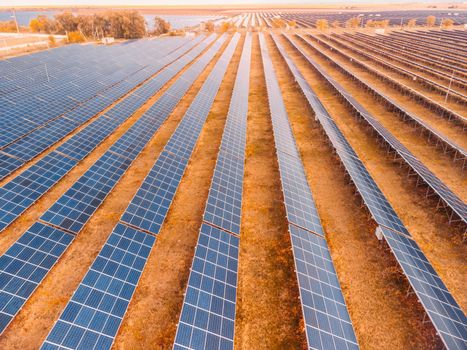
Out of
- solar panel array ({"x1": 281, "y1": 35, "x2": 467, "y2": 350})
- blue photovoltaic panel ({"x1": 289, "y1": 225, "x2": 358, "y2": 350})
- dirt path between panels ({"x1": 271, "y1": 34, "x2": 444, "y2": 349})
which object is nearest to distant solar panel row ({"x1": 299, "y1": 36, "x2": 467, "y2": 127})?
dirt path between panels ({"x1": 271, "y1": 34, "x2": 444, "y2": 349})

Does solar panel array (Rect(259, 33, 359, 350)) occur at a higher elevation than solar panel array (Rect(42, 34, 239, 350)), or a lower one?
lower

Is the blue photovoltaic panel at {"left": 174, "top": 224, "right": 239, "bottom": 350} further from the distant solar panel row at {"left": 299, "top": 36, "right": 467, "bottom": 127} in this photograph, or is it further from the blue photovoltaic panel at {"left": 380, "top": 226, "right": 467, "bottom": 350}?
the distant solar panel row at {"left": 299, "top": 36, "right": 467, "bottom": 127}

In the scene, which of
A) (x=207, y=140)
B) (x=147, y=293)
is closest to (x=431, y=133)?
(x=207, y=140)

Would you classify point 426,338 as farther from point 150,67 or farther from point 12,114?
point 150,67

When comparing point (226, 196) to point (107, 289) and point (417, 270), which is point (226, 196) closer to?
point (107, 289)

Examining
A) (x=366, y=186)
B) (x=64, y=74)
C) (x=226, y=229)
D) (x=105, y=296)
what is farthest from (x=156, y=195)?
(x=64, y=74)

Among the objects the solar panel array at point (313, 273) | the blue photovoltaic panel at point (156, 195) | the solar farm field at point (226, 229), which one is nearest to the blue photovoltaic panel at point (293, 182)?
the solar panel array at point (313, 273)

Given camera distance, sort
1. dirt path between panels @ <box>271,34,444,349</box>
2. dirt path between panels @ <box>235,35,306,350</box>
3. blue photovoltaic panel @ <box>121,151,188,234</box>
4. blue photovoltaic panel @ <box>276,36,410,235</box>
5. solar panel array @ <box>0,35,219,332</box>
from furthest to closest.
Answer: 1. blue photovoltaic panel @ <box>276,36,410,235</box>
2. blue photovoltaic panel @ <box>121,151,188,234</box>
3. solar panel array @ <box>0,35,219,332</box>
4. dirt path between panels @ <box>271,34,444,349</box>
5. dirt path between panels @ <box>235,35,306,350</box>
